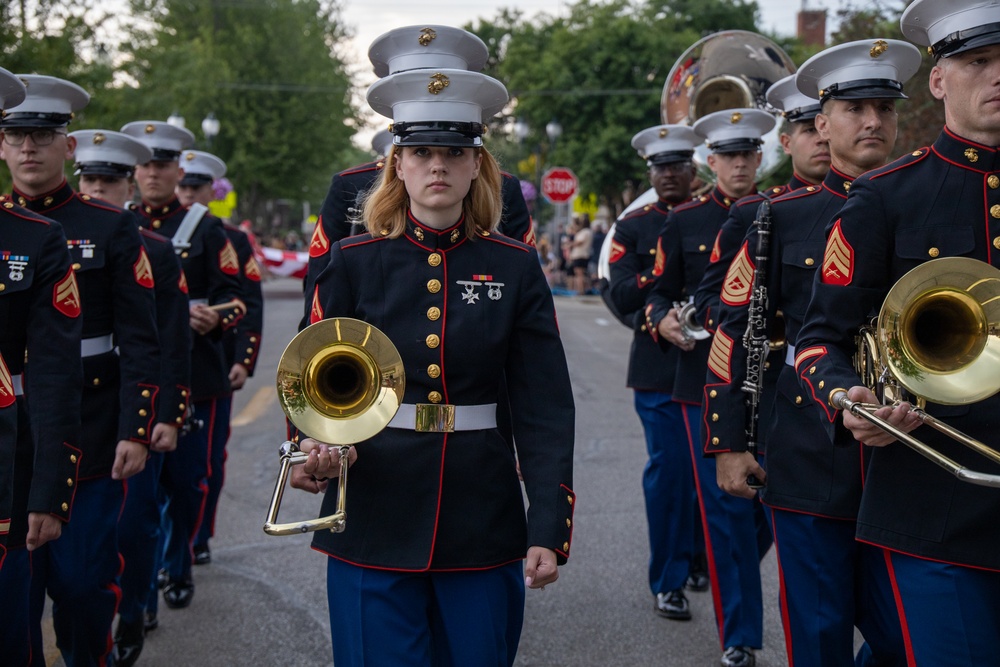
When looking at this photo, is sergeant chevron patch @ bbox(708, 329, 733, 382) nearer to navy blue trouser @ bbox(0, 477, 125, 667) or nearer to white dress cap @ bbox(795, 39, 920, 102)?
white dress cap @ bbox(795, 39, 920, 102)

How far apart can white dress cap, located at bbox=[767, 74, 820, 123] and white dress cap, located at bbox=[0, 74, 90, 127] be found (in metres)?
2.66

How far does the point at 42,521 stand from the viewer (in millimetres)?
3934

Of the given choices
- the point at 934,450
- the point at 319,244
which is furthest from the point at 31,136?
the point at 934,450

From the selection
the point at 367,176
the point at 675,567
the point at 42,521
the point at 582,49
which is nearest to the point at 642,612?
the point at 675,567

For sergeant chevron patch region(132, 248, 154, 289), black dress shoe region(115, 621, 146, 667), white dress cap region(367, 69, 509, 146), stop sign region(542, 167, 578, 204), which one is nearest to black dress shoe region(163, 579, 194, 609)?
black dress shoe region(115, 621, 146, 667)

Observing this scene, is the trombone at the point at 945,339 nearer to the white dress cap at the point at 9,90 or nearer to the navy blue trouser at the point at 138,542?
the white dress cap at the point at 9,90

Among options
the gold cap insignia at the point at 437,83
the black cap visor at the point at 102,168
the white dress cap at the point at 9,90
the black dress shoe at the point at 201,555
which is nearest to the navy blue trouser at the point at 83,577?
the white dress cap at the point at 9,90

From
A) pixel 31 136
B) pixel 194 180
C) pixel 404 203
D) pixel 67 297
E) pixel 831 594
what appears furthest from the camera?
pixel 194 180

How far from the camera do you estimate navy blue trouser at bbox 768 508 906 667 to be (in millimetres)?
3861

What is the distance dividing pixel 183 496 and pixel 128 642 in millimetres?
1289

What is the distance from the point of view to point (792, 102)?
4.92 metres

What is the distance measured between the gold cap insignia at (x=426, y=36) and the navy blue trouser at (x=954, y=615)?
249 cm

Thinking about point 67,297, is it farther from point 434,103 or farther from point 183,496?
point 183,496

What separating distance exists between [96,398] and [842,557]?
9.17 feet
